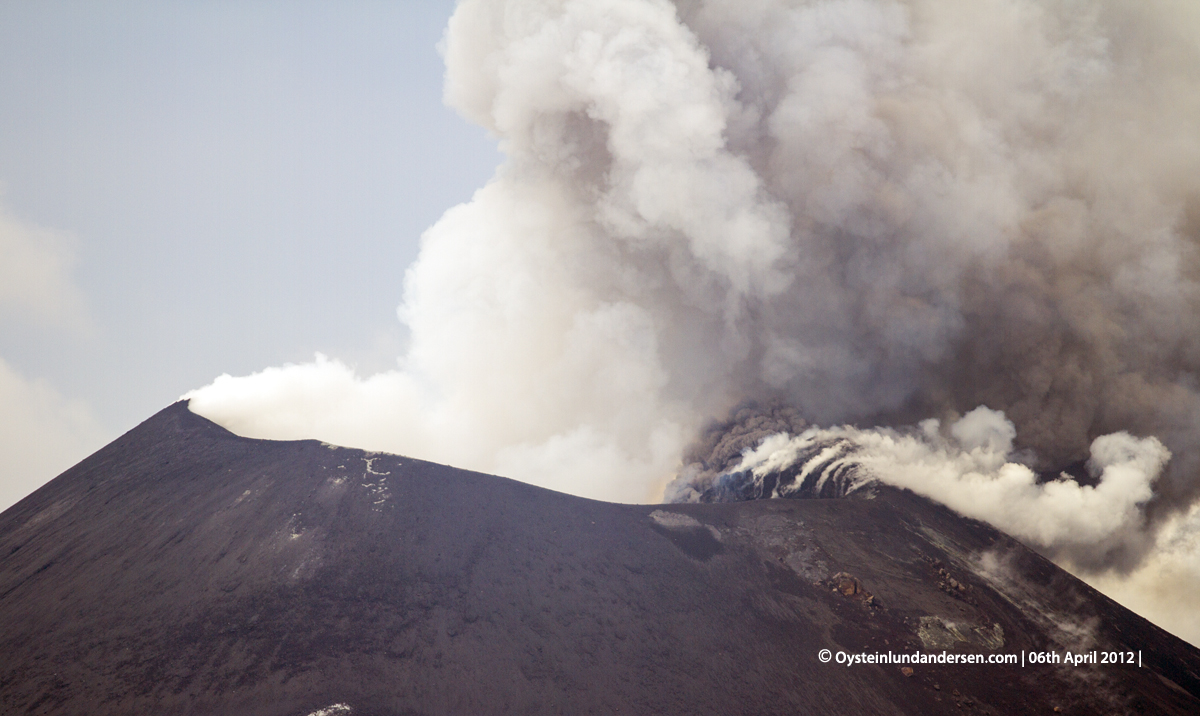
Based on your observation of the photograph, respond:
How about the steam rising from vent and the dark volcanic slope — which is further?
the steam rising from vent

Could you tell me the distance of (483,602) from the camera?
14.9 metres

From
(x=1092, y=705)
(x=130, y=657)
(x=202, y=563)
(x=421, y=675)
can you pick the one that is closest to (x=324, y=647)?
(x=421, y=675)

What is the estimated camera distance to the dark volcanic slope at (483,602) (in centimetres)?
1235

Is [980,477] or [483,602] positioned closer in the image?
[483,602]

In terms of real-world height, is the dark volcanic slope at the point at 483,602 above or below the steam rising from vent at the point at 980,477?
below

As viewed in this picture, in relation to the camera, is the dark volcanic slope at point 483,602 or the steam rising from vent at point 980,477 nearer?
the dark volcanic slope at point 483,602

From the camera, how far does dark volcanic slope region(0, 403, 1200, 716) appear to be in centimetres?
1235

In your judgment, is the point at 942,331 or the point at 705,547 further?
the point at 942,331

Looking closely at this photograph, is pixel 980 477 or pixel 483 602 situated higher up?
pixel 980 477

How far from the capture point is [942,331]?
27.3m

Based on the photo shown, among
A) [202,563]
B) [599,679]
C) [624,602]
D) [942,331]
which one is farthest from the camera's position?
[942,331]

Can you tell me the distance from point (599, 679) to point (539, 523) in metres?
5.59

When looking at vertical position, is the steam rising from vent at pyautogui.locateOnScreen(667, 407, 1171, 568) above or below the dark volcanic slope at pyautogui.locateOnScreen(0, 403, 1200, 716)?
above

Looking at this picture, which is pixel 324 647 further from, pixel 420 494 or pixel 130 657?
pixel 420 494
